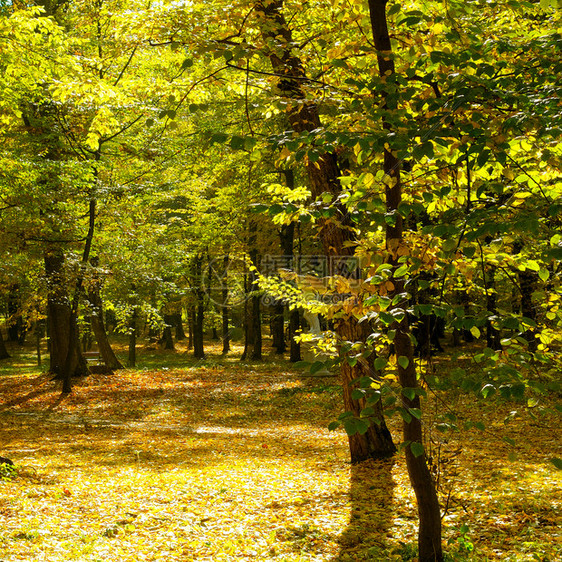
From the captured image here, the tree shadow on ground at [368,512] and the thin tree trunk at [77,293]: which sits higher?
the thin tree trunk at [77,293]

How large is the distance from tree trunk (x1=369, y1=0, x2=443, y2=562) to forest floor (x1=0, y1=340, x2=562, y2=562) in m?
0.19

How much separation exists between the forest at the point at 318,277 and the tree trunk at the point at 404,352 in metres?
0.02

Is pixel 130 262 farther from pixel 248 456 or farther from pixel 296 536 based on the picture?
pixel 296 536

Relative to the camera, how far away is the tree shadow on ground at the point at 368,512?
4816 mm

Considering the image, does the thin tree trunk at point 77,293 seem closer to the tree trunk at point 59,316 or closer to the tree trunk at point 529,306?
the tree trunk at point 59,316

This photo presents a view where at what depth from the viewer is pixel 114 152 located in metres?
15.7

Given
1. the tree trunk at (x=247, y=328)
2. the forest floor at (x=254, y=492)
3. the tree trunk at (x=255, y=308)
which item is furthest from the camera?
the tree trunk at (x=247, y=328)

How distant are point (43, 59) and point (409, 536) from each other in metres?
9.72

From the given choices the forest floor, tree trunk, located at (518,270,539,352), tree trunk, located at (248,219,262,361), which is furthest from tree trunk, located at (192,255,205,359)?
tree trunk, located at (518,270,539,352)

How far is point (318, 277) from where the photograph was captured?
4.50 meters

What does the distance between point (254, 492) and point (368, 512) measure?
5.05ft

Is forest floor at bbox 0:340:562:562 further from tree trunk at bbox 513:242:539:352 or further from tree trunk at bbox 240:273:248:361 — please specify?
tree trunk at bbox 240:273:248:361

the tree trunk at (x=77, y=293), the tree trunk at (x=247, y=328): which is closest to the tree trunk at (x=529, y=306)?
the tree trunk at (x=77, y=293)

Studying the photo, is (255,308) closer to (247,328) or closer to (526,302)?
(247,328)
